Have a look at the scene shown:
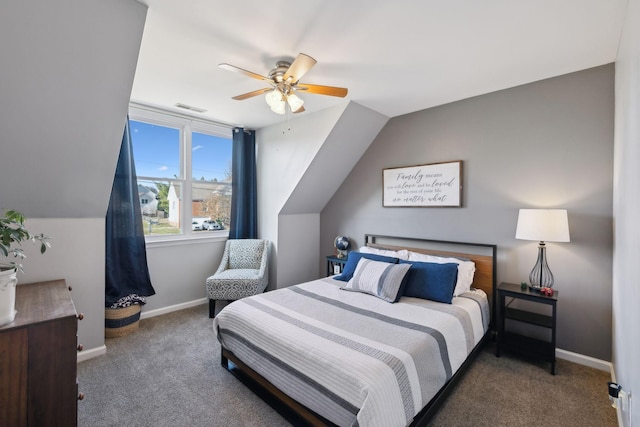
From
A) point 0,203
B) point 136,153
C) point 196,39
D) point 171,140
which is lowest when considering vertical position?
point 0,203

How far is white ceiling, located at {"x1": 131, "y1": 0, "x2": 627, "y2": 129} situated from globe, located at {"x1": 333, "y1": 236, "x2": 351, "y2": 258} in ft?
6.50

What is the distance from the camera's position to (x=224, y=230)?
4.36 metres

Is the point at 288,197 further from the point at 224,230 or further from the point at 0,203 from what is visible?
the point at 0,203

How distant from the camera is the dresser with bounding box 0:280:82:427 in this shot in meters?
1.46

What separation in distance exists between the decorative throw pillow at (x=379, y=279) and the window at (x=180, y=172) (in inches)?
94.9

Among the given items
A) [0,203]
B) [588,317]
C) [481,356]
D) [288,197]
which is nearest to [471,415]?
[481,356]

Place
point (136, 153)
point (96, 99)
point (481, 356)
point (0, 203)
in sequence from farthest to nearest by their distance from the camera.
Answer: point (136, 153), point (481, 356), point (0, 203), point (96, 99)

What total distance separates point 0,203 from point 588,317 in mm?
4857

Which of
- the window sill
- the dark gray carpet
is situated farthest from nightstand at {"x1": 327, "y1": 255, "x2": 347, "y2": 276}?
the dark gray carpet

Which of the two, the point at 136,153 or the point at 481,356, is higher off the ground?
the point at 136,153

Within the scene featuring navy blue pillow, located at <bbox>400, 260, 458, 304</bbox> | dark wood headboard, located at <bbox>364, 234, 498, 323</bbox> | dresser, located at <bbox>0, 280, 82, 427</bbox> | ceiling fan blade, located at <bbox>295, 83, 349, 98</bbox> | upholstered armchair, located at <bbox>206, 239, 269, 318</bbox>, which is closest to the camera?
dresser, located at <bbox>0, 280, 82, 427</bbox>

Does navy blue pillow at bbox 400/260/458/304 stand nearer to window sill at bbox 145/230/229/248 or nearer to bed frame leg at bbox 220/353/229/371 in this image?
bed frame leg at bbox 220/353/229/371

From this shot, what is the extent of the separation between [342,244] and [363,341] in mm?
2305

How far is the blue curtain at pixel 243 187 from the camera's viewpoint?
14.1 ft
